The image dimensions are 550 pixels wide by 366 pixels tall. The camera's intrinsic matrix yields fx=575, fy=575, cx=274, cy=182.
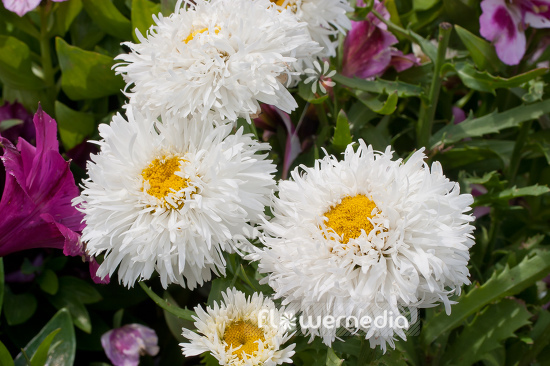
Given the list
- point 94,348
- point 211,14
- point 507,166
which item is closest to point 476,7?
point 507,166

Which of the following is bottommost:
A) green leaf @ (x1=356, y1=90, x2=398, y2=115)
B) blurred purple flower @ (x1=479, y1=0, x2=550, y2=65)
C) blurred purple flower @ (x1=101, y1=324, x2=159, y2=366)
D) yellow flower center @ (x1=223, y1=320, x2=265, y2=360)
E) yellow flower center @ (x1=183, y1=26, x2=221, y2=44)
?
blurred purple flower @ (x1=101, y1=324, x2=159, y2=366)

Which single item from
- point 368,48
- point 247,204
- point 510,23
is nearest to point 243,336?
point 247,204

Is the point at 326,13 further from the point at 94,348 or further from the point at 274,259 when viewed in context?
the point at 94,348

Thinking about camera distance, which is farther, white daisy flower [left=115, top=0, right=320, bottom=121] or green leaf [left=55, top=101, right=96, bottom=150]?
green leaf [left=55, top=101, right=96, bottom=150]

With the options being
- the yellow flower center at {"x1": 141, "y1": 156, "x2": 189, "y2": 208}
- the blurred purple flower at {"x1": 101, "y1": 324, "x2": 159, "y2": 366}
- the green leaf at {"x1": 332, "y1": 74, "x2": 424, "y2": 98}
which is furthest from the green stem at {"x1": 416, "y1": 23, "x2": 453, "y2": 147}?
the blurred purple flower at {"x1": 101, "y1": 324, "x2": 159, "y2": 366}

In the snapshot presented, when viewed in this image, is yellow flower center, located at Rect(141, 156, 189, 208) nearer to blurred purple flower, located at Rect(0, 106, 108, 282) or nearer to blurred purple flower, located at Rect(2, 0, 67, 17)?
blurred purple flower, located at Rect(0, 106, 108, 282)

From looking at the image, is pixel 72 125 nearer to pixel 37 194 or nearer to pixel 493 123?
pixel 37 194

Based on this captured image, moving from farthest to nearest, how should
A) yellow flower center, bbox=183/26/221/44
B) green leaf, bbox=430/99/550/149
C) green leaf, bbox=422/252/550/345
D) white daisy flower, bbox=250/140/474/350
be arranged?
green leaf, bbox=430/99/550/149 < green leaf, bbox=422/252/550/345 < yellow flower center, bbox=183/26/221/44 < white daisy flower, bbox=250/140/474/350

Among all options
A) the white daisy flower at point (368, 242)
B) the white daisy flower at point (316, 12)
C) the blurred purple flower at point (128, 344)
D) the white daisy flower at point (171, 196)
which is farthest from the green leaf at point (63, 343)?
the white daisy flower at point (316, 12)
